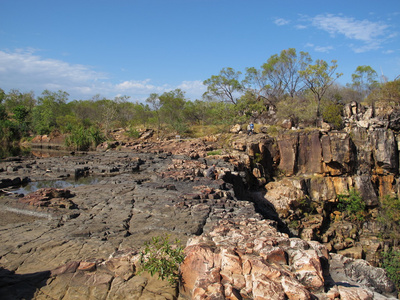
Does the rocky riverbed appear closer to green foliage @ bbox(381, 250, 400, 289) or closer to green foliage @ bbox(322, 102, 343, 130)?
green foliage @ bbox(381, 250, 400, 289)

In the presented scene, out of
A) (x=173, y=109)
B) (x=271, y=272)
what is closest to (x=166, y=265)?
(x=271, y=272)

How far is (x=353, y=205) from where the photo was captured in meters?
17.5

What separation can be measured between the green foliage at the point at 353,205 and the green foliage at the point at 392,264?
3.24 m

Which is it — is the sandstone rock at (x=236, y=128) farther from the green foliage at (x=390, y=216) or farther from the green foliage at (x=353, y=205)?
the green foliage at (x=390, y=216)

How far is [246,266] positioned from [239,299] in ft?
1.63

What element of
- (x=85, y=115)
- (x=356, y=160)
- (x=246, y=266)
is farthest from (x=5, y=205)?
(x=85, y=115)

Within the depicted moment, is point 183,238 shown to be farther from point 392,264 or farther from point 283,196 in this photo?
point 283,196

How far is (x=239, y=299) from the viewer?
3.17 metres

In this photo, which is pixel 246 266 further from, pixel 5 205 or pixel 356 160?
pixel 356 160

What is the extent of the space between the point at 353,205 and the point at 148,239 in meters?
15.9

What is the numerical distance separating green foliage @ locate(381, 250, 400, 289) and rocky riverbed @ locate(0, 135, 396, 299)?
800 cm

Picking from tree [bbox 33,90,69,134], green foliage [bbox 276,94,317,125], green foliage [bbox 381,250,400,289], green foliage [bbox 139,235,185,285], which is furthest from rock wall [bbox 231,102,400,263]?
tree [bbox 33,90,69,134]

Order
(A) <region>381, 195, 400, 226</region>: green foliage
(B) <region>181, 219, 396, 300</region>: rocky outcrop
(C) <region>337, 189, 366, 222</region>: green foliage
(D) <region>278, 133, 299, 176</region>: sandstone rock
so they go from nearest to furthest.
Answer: (B) <region>181, 219, 396, 300</region>: rocky outcrop
(A) <region>381, 195, 400, 226</region>: green foliage
(C) <region>337, 189, 366, 222</region>: green foliage
(D) <region>278, 133, 299, 176</region>: sandstone rock

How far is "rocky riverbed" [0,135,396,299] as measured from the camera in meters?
3.46
